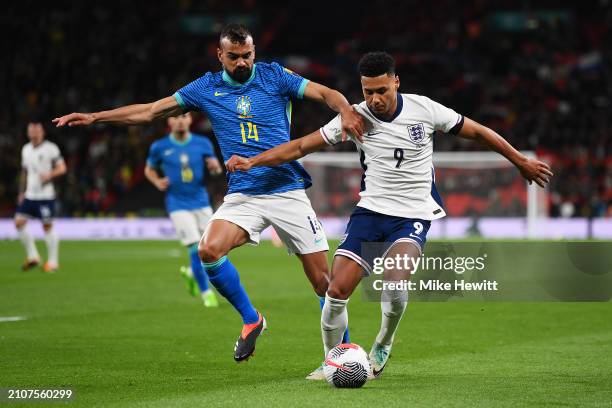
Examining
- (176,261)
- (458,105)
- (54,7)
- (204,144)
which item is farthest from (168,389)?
(54,7)

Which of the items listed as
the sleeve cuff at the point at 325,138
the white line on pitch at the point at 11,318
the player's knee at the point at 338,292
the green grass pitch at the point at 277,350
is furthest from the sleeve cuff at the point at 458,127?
the white line on pitch at the point at 11,318

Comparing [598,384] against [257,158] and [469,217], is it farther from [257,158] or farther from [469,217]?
[469,217]

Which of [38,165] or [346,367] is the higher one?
[38,165]

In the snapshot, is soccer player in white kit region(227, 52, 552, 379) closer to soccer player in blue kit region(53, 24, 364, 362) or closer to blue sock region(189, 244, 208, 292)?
soccer player in blue kit region(53, 24, 364, 362)

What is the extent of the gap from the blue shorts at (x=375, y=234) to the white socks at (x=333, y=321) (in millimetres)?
322

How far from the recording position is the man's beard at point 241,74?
794cm

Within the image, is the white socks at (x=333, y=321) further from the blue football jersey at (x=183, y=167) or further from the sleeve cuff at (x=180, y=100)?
the blue football jersey at (x=183, y=167)

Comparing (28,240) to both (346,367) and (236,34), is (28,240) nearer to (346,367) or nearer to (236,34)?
(236,34)

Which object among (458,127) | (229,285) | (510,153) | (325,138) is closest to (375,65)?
(325,138)

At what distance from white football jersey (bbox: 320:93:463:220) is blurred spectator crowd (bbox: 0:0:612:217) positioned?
801 inches

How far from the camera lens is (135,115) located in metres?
7.96

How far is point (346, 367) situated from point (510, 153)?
1955 mm

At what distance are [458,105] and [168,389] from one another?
26829 mm

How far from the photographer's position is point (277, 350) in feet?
29.6
